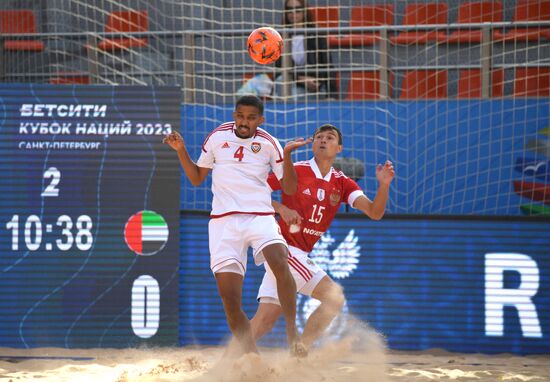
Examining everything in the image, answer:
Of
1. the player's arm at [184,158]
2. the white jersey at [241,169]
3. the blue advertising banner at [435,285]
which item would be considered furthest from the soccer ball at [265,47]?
the blue advertising banner at [435,285]

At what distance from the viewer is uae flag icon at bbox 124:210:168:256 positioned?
9.78 m

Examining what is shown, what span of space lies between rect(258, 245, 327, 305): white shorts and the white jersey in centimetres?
64

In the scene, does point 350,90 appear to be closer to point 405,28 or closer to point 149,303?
point 405,28

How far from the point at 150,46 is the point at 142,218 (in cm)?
237

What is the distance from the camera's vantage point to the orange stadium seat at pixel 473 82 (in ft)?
34.1

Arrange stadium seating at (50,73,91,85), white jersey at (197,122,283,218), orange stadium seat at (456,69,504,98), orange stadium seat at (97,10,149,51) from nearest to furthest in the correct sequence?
1. white jersey at (197,122,283,218)
2. orange stadium seat at (456,69,504,98)
3. orange stadium seat at (97,10,149,51)
4. stadium seating at (50,73,91,85)

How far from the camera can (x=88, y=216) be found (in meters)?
9.84

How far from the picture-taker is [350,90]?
414 inches

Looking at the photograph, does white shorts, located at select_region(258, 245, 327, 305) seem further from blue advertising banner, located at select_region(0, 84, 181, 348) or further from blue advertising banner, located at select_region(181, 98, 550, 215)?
blue advertising banner, located at select_region(181, 98, 550, 215)

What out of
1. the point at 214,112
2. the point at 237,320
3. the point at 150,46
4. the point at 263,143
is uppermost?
the point at 150,46

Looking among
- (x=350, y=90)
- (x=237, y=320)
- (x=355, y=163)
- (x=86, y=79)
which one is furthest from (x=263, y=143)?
(x=86, y=79)

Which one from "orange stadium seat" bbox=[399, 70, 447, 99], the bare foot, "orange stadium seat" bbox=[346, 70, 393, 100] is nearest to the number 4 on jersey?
the bare foot

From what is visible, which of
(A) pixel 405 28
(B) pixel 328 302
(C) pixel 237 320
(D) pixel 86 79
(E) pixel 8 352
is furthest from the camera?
(D) pixel 86 79

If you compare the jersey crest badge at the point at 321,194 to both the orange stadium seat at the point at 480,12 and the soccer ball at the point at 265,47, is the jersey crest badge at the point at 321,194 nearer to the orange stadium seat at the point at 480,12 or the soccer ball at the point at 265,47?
the soccer ball at the point at 265,47
